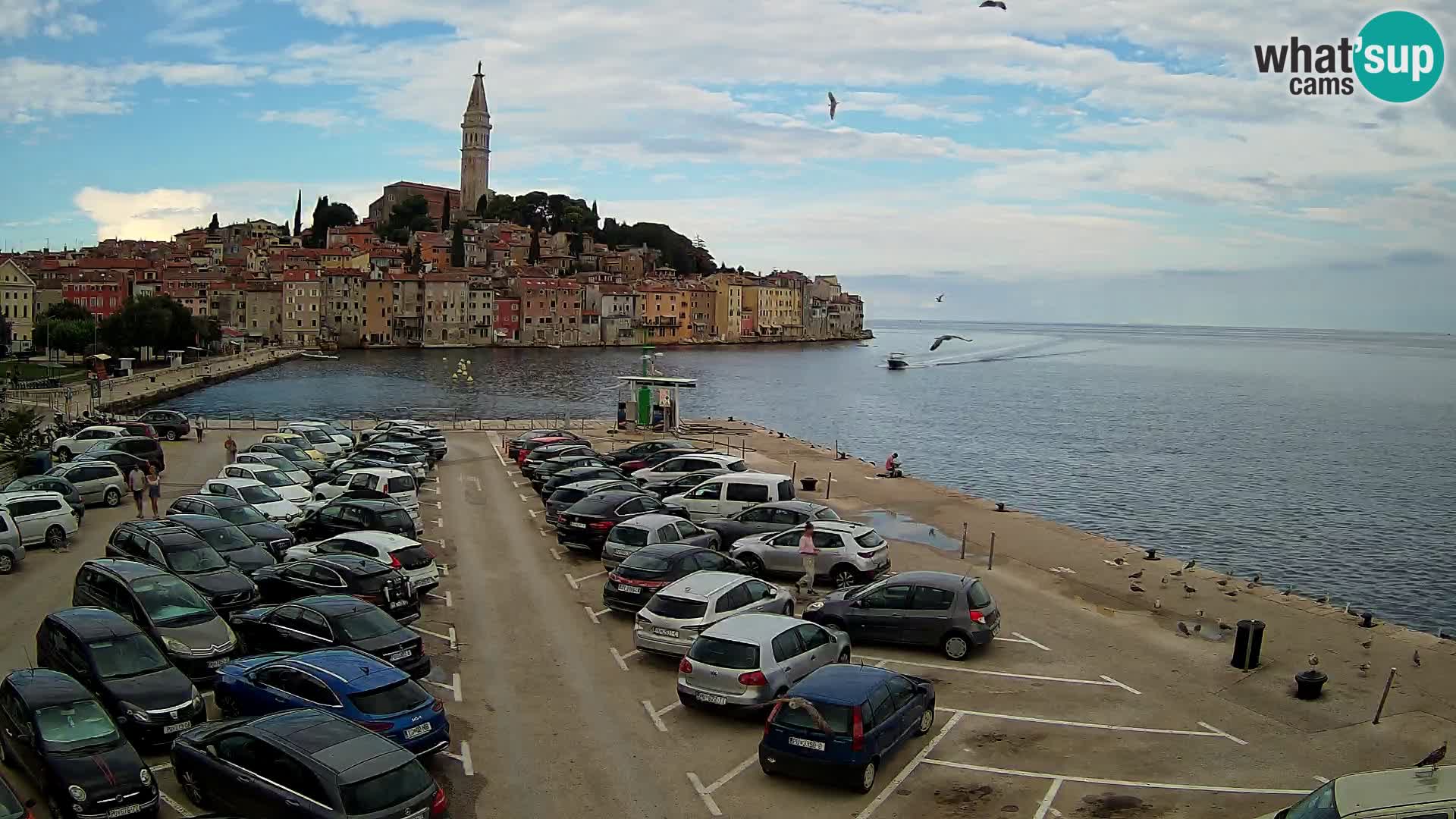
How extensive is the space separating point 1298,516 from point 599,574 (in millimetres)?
31624

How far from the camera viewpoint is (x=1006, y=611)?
17.2 m

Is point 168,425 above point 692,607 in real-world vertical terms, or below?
below

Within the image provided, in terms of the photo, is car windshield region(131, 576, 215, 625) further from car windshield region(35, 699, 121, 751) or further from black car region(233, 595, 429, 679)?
car windshield region(35, 699, 121, 751)

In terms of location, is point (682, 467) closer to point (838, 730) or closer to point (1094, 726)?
point (1094, 726)

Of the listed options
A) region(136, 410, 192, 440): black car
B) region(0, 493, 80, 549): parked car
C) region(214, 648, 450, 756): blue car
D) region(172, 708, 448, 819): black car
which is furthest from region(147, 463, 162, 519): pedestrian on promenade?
region(136, 410, 192, 440): black car

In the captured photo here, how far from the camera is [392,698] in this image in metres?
10.2

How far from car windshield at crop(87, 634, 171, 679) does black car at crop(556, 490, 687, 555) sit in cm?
910

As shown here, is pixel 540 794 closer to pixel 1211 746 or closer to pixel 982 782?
pixel 982 782

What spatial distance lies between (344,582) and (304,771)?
21.6 feet

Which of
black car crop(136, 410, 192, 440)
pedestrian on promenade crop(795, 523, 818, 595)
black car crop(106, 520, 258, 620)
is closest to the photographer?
black car crop(106, 520, 258, 620)

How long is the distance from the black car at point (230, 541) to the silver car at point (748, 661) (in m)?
7.56

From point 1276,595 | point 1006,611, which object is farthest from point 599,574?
point 1276,595

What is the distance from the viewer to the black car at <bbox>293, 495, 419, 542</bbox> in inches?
747

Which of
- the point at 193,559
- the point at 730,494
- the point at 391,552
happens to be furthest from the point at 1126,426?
the point at 193,559
